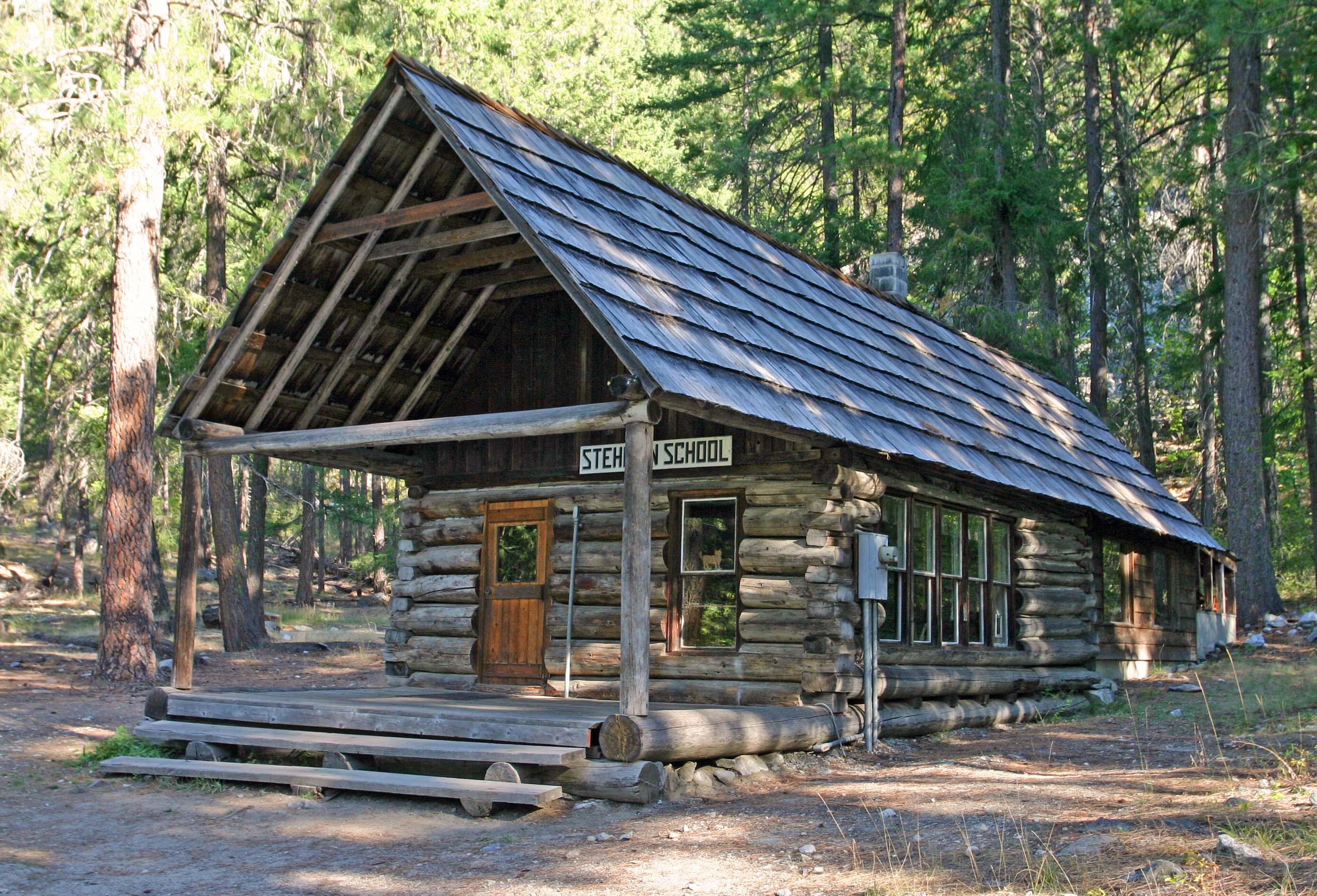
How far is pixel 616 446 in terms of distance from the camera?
42.7 feet

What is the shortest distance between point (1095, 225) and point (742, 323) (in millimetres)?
20382

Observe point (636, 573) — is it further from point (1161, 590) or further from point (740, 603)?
point (1161, 590)

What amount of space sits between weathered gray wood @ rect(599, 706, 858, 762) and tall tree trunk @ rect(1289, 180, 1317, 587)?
21494 millimetres

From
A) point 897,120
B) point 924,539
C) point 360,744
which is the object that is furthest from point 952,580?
point 897,120

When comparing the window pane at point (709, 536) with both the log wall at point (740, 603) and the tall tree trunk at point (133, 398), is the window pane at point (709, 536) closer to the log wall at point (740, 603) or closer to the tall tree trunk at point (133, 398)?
the log wall at point (740, 603)

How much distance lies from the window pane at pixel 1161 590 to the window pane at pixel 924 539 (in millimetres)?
9418

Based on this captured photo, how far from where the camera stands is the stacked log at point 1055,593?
1638cm

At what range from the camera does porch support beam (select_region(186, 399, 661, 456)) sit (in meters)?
9.31

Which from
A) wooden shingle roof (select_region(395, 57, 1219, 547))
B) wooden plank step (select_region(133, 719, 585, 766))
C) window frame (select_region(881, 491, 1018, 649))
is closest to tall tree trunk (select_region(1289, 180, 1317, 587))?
wooden shingle roof (select_region(395, 57, 1219, 547))

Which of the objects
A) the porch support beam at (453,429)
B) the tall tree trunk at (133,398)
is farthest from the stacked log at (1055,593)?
the tall tree trunk at (133,398)

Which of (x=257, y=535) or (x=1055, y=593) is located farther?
(x=257, y=535)

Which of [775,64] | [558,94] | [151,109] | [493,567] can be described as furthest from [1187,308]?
[151,109]

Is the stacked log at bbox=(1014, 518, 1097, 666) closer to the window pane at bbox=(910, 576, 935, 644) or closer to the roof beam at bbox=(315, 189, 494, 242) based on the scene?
the window pane at bbox=(910, 576, 935, 644)

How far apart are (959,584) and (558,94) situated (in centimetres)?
2278
